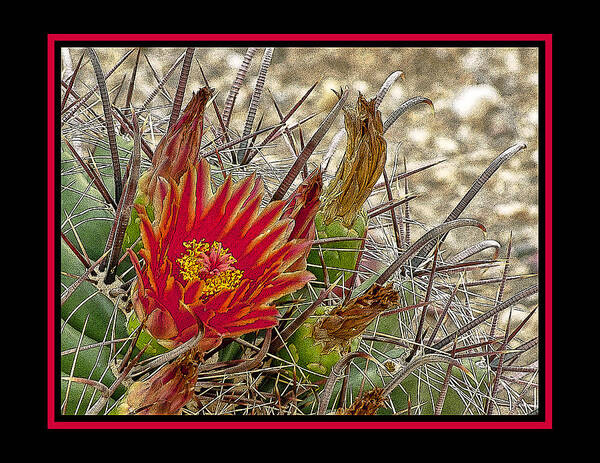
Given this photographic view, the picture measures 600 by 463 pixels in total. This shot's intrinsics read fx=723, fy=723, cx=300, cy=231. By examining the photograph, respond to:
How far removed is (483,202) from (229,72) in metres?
0.96

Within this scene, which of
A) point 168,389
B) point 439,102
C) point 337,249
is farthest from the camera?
point 439,102

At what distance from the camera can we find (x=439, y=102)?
249cm

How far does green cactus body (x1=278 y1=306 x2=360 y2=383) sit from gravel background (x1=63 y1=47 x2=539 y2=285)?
1.80 meters

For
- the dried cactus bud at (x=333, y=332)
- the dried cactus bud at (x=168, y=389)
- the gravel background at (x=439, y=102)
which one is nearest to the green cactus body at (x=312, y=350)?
the dried cactus bud at (x=333, y=332)

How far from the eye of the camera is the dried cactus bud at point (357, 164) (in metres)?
0.49

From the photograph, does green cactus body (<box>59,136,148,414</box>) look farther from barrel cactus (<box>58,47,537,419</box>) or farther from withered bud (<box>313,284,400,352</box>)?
withered bud (<box>313,284,400,352</box>)

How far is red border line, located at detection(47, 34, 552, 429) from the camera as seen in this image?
484 millimetres

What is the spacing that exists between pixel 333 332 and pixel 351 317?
0.02 meters

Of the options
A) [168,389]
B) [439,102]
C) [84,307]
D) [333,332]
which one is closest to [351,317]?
[333,332]

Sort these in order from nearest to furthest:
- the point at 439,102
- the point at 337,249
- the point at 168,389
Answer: the point at 168,389
the point at 337,249
the point at 439,102

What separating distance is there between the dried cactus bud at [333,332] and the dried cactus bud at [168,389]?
0.34ft

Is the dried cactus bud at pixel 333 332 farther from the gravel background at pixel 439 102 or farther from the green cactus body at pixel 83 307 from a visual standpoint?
the gravel background at pixel 439 102

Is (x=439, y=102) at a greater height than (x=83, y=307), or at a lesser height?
greater
